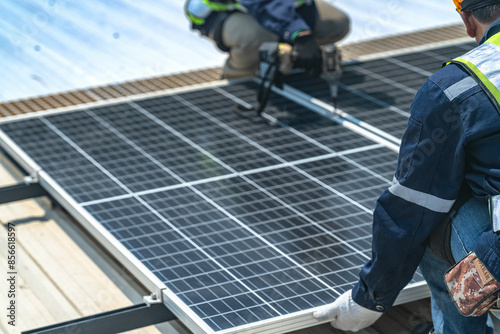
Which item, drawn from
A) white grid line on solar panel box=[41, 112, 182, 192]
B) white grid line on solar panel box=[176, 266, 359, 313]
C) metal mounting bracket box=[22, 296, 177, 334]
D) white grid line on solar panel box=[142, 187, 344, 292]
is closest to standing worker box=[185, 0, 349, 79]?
white grid line on solar panel box=[41, 112, 182, 192]

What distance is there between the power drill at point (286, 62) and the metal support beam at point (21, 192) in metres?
1.77

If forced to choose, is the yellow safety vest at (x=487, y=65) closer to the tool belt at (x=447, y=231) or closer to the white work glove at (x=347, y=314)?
the tool belt at (x=447, y=231)

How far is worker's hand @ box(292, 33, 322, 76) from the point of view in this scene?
20.5 ft

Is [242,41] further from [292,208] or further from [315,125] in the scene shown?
[292,208]

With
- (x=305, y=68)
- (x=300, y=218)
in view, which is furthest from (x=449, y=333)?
(x=305, y=68)

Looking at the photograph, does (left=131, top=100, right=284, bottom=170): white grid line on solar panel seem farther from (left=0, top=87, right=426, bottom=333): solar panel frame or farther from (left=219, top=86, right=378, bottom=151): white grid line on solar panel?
(left=0, top=87, right=426, bottom=333): solar panel frame

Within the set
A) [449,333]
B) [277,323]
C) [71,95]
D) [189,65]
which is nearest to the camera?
[449,333]

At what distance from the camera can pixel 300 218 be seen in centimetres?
465

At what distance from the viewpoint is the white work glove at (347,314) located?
354cm

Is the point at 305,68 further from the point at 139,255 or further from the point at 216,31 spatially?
the point at 139,255

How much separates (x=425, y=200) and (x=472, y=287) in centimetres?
35

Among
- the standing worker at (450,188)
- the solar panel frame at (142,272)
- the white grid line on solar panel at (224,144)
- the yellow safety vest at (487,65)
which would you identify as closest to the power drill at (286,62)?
the white grid line on solar panel at (224,144)

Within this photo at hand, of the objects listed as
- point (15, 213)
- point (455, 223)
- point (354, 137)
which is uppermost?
point (455, 223)

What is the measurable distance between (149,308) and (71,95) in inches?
124
